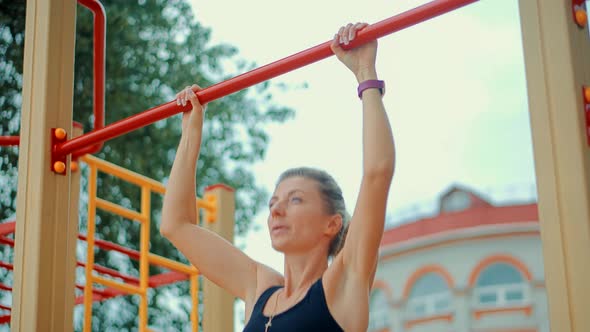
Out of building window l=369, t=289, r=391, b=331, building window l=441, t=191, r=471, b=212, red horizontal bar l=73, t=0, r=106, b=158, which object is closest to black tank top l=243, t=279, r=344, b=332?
red horizontal bar l=73, t=0, r=106, b=158

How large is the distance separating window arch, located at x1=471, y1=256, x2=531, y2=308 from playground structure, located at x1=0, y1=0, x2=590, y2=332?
55.2 ft

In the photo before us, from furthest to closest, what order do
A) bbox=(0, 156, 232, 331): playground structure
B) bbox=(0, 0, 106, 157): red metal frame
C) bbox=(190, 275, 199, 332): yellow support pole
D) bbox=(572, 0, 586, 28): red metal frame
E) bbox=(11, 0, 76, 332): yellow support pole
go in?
bbox=(190, 275, 199, 332): yellow support pole, bbox=(0, 156, 232, 331): playground structure, bbox=(0, 0, 106, 157): red metal frame, bbox=(11, 0, 76, 332): yellow support pole, bbox=(572, 0, 586, 28): red metal frame

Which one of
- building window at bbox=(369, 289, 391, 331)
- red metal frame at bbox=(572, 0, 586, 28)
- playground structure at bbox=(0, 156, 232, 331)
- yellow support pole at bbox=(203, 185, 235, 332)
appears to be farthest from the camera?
building window at bbox=(369, 289, 391, 331)

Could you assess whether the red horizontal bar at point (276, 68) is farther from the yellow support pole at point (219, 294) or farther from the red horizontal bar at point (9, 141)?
the yellow support pole at point (219, 294)

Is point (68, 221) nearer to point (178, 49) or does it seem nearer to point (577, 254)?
point (577, 254)

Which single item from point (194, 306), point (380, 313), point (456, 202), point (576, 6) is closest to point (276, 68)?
point (576, 6)

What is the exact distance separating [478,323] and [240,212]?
11471mm

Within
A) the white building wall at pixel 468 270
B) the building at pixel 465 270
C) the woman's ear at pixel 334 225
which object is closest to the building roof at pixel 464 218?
the building at pixel 465 270

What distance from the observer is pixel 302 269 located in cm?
227

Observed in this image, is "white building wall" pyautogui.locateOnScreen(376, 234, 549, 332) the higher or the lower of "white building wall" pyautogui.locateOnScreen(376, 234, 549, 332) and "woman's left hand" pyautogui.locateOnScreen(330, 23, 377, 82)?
the higher

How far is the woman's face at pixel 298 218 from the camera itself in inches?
89.0

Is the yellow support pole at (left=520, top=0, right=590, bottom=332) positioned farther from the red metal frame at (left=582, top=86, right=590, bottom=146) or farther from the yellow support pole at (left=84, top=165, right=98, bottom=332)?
the yellow support pole at (left=84, top=165, right=98, bottom=332)

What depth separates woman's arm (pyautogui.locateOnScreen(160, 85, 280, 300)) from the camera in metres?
2.46

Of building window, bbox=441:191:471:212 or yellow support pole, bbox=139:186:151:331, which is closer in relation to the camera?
yellow support pole, bbox=139:186:151:331
